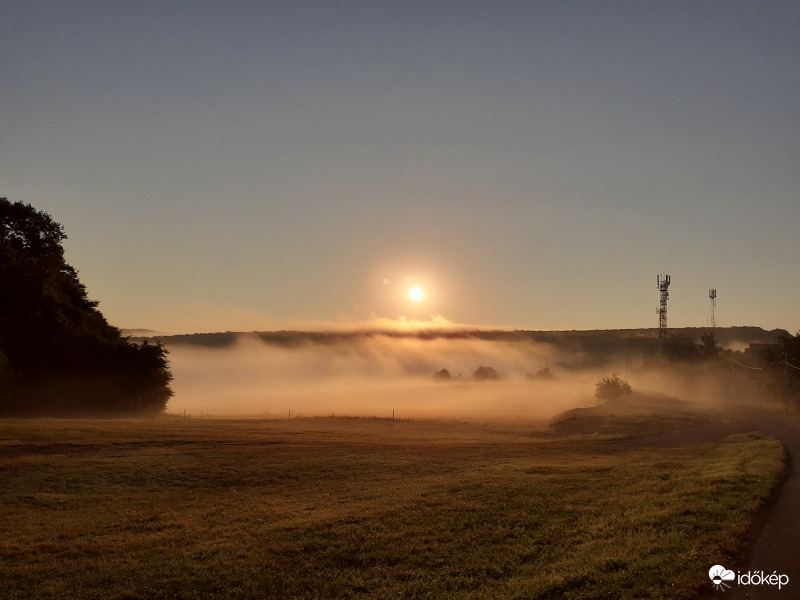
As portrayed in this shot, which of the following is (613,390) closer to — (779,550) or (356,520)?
(356,520)

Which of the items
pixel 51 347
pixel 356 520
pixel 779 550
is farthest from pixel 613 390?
pixel 779 550

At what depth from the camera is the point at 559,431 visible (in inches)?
2891

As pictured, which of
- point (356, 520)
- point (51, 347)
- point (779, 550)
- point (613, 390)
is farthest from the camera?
point (613, 390)

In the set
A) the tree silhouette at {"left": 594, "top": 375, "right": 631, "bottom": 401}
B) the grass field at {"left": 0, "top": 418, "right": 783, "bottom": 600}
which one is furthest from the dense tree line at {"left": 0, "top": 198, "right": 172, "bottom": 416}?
the tree silhouette at {"left": 594, "top": 375, "right": 631, "bottom": 401}

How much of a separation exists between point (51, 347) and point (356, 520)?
182 ft

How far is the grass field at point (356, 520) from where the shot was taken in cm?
1655

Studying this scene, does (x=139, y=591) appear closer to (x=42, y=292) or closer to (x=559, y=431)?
(x=42, y=292)

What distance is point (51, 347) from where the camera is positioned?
64.5 metres

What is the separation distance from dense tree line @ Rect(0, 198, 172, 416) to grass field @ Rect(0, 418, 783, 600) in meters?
22.3

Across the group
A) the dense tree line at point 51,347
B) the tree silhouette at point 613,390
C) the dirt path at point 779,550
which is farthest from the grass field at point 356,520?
the tree silhouette at point 613,390

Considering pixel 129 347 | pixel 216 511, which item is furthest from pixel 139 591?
pixel 129 347

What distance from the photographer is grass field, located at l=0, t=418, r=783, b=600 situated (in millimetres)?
16547

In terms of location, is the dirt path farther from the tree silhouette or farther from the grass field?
the tree silhouette

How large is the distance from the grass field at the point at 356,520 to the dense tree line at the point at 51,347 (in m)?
22.3
